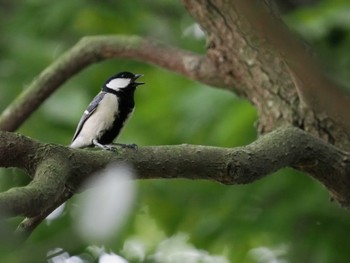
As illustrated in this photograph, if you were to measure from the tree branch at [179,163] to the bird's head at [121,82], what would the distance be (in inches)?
35.9

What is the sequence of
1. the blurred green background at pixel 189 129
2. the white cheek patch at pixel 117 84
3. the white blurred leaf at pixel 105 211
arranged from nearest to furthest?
the white blurred leaf at pixel 105 211, the white cheek patch at pixel 117 84, the blurred green background at pixel 189 129

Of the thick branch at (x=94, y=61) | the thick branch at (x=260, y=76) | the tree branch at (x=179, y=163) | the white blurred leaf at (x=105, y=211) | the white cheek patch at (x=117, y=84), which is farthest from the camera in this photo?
the thick branch at (x=94, y=61)

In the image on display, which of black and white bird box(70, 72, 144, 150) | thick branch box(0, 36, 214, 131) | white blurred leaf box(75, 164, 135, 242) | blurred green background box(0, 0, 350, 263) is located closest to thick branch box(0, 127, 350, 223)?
white blurred leaf box(75, 164, 135, 242)

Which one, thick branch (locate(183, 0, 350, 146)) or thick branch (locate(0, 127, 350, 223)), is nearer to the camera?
thick branch (locate(0, 127, 350, 223))

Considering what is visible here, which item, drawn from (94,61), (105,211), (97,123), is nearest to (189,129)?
(94,61)

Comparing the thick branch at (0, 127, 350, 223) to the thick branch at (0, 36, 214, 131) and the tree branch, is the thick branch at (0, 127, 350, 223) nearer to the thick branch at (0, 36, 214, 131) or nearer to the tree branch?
the tree branch

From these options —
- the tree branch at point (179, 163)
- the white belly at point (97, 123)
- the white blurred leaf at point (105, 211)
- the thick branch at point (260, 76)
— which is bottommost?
the white blurred leaf at point (105, 211)

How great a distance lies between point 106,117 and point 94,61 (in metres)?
0.77

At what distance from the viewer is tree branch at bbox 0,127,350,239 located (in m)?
1.95

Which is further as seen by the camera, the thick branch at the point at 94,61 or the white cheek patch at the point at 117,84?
the thick branch at the point at 94,61

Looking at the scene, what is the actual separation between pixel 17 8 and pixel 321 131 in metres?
3.06

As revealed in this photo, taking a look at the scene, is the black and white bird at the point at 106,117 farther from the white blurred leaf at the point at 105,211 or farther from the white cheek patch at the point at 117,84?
the white blurred leaf at the point at 105,211

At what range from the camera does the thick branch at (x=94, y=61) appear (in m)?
3.71

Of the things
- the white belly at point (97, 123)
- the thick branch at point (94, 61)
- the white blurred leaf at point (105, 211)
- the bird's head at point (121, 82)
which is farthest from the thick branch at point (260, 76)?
the white blurred leaf at point (105, 211)
